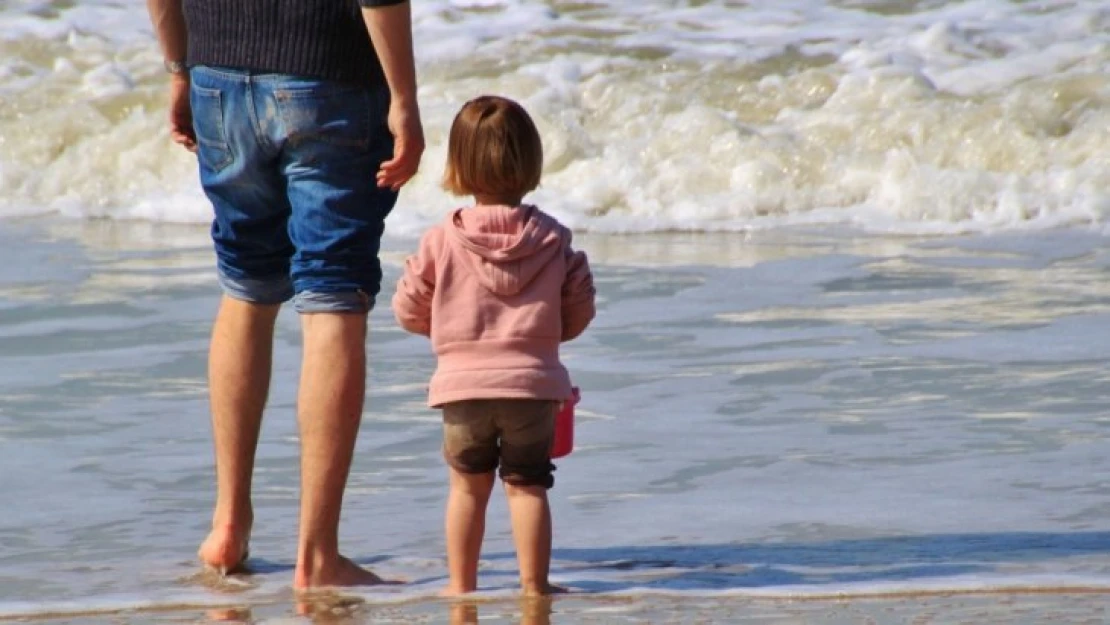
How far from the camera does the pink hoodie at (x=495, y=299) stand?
3.61m

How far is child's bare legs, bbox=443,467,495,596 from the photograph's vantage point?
369 cm

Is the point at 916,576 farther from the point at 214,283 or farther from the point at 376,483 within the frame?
the point at 214,283

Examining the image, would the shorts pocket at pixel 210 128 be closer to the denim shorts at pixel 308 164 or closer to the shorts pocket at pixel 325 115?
the denim shorts at pixel 308 164

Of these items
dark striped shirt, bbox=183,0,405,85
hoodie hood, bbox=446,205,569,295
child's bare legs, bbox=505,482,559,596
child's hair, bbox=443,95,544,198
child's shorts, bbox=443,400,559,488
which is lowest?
child's bare legs, bbox=505,482,559,596

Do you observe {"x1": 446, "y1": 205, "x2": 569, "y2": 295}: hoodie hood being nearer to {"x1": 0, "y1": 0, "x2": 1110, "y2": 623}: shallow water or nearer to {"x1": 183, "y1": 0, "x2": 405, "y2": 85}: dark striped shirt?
{"x1": 183, "y1": 0, "x2": 405, "y2": 85}: dark striped shirt

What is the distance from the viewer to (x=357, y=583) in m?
3.78

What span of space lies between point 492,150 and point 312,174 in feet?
1.15

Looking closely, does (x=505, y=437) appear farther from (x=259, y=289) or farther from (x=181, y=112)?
(x=181, y=112)

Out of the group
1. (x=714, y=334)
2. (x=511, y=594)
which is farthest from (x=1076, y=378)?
(x=511, y=594)

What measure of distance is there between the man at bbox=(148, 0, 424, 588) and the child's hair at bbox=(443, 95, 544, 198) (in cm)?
9

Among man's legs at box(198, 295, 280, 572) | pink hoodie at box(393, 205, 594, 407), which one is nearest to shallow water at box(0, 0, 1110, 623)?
man's legs at box(198, 295, 280, 572)

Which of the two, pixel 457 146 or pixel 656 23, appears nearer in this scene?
pixel 457 146

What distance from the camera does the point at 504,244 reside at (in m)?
3.60

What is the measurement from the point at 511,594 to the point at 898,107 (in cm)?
794
